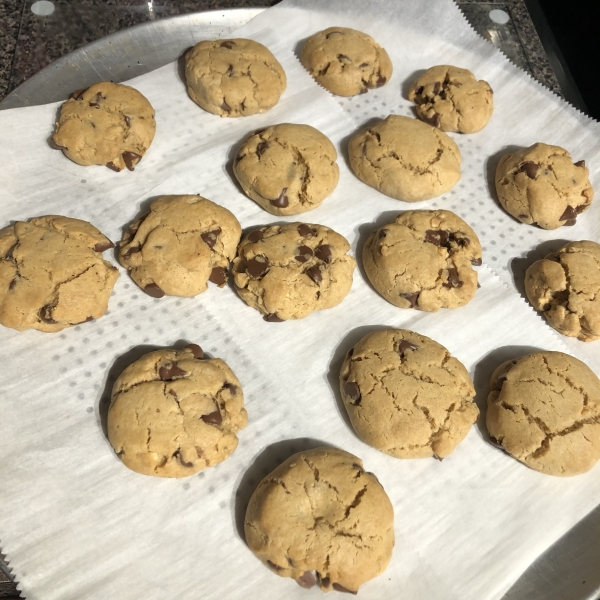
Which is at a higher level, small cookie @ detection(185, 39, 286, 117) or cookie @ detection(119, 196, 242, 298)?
small cookie @ detection(185, 39, 286, 117)

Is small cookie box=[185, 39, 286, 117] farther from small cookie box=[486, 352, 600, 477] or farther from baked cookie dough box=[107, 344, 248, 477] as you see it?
small cookie box=[486, 352, 600, 477]

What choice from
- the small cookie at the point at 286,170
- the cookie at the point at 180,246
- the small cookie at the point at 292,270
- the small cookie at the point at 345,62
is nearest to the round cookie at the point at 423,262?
the small cookie at the point at 292,270

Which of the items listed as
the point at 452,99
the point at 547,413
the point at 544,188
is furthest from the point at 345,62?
the point at 547,413

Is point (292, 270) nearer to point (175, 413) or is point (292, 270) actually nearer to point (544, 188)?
point (175, 413)

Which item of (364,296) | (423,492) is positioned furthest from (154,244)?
(423,492)

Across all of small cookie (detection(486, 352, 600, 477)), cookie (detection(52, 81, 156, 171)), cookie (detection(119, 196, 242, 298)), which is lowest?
small cookie (detection(486, 352, 600, 477))

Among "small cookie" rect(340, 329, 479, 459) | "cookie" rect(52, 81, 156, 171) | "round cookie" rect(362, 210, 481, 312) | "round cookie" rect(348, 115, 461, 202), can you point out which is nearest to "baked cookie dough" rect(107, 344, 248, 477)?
"small cookie" rect(340, 329, 479, 459)
